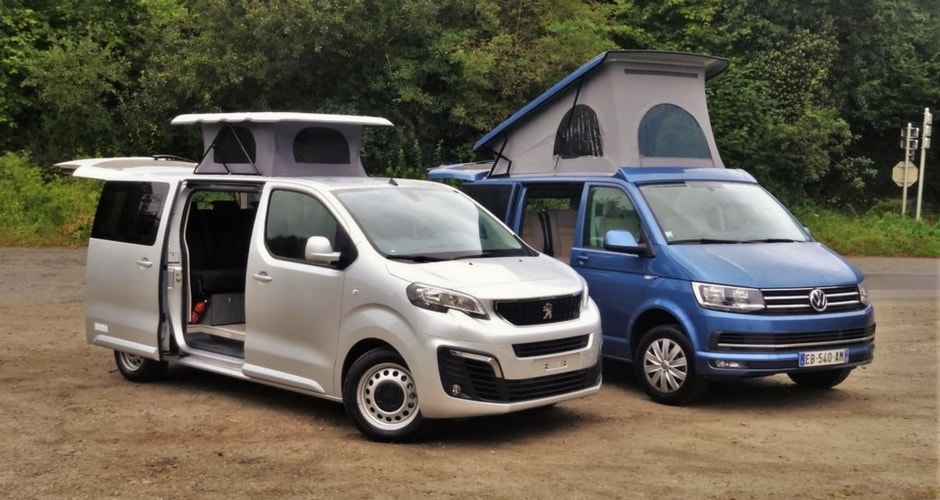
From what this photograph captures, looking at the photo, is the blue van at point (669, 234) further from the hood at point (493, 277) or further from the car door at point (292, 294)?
the car door at point (292, 294)

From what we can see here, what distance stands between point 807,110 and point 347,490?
24.8 metres

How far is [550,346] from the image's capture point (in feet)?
22.6

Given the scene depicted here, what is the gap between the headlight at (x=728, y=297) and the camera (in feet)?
25.8

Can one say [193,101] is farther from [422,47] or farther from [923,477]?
[923,477]

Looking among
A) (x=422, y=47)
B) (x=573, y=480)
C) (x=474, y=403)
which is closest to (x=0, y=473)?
(x=474, y=403)

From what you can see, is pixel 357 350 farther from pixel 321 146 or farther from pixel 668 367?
pixel 668 367

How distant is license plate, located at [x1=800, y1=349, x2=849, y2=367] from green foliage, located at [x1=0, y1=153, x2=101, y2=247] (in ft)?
56.9

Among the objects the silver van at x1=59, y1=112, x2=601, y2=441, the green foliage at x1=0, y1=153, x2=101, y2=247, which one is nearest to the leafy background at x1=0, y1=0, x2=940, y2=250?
the green foliage at x1=0, y1=153, x2=101, y2=247

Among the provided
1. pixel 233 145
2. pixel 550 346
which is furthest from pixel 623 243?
pixel 233 145

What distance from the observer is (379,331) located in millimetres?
6797

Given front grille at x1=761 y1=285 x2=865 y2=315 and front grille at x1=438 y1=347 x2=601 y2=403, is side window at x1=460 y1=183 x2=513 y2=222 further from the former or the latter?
front grille at x1=438 y1=347 x2=601 y2=403

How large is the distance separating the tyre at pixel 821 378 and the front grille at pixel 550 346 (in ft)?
9.12

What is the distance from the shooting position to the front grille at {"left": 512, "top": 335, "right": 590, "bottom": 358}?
6.69m

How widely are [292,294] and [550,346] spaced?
1982mm
